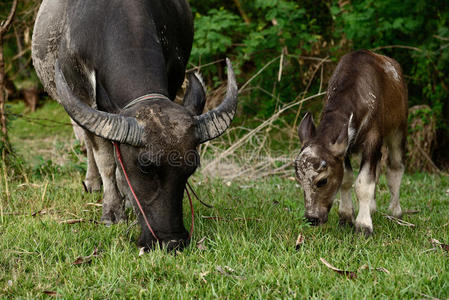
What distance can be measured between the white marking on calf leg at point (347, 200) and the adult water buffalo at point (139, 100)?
168 centimetres

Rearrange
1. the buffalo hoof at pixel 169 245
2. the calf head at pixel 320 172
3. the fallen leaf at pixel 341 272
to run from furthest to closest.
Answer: the calf head at pixel 320 172, the buffalo hoof at pixel 169 245, the fallen leaf at pixel 341 272

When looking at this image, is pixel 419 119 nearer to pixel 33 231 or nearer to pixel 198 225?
pixel 198 225

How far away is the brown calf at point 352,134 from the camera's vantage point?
4902mm

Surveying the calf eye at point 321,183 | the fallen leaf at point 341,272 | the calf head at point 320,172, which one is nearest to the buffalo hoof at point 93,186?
the calf head at point 320,172

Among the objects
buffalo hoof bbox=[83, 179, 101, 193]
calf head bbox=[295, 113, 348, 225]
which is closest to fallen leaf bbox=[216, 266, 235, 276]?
calf head bbox=[295, 113, 348, 225]

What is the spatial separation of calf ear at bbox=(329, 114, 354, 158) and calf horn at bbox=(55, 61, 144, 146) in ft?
6.12

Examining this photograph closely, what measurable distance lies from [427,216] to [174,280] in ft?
11.1

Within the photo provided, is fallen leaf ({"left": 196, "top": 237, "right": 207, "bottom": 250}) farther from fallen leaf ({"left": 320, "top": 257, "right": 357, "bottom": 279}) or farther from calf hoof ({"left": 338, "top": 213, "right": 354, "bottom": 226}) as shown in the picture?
calf hoof ({"left": 338, "top": 213, "right": 354, "bottom": 226})

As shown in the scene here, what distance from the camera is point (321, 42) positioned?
1173 centimetres

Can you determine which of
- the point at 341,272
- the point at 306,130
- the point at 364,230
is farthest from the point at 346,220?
the point at 341,272

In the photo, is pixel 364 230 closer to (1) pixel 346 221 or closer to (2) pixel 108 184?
(1) pixel 346 221

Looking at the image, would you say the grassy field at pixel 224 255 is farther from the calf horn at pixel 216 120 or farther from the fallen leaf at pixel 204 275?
the calf horn at pixel 216 120

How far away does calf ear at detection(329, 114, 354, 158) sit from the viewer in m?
4.93

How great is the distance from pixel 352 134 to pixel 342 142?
0.14m
